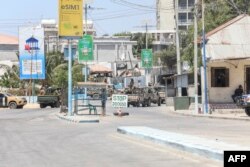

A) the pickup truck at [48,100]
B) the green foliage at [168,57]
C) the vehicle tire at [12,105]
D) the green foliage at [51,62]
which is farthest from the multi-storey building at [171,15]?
the vehicle tire at [12,105]

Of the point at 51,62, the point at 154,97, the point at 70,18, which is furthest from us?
the point at 51,62

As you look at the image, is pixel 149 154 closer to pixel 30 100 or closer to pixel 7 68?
pixel 30 100

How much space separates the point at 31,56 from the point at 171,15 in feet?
278

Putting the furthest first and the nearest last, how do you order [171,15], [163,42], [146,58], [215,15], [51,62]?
[171,15]
[163,42]
[51,62]
[146,58]
[215,15]

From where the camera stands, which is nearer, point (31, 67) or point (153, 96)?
point (153, 96)

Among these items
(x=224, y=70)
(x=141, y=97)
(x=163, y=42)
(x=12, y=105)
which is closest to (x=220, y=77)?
(x=224, y=70)

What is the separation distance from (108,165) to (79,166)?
2.13ft

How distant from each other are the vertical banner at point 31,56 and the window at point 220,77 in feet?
110

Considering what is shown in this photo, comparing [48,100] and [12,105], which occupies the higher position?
[48,100]

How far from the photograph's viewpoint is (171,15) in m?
156

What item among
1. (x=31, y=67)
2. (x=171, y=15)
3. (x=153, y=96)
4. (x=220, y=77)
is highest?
(x=171, y=15)

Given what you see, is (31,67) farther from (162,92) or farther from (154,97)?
(154,97)

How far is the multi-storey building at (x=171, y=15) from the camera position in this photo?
472 ft

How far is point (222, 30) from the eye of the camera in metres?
48.6
